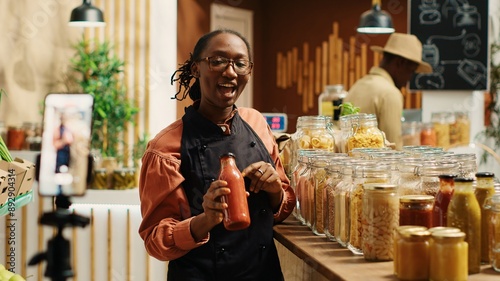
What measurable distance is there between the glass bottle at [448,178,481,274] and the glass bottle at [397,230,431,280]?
0.14 metres

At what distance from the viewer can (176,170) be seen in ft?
6.87

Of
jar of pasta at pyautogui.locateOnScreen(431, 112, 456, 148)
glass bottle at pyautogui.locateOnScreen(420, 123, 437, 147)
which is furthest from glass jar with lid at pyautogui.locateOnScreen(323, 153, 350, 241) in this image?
jar of pasta at pyautogui.locateOnScreen(431, 112, 456, 148)

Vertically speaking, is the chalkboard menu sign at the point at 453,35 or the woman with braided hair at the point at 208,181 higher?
the chalkboard menu sign at the point at 453,35

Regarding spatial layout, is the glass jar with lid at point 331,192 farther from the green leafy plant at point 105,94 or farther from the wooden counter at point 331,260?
the green leafy plant at point 105,94

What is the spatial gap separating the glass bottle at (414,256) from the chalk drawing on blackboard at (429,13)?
5.86 metres

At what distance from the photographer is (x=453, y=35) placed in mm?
7133

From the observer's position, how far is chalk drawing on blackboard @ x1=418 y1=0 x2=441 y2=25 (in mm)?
7094

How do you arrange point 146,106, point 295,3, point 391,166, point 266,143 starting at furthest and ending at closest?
point 295,3 → point 146,106 → point 266,143 → point 391,166

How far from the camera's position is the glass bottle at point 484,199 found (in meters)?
1.74

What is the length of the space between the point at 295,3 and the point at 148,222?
742 cm

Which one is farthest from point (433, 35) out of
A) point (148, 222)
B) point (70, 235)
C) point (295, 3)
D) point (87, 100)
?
point (87, 100)

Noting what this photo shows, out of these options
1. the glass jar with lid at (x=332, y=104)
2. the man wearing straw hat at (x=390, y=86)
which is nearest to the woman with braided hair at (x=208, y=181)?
the glass jar with lid at (x=332, y=104)

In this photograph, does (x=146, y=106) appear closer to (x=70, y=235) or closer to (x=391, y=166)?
(x=70, y=235)

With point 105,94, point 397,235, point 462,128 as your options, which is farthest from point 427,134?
point 397,235
